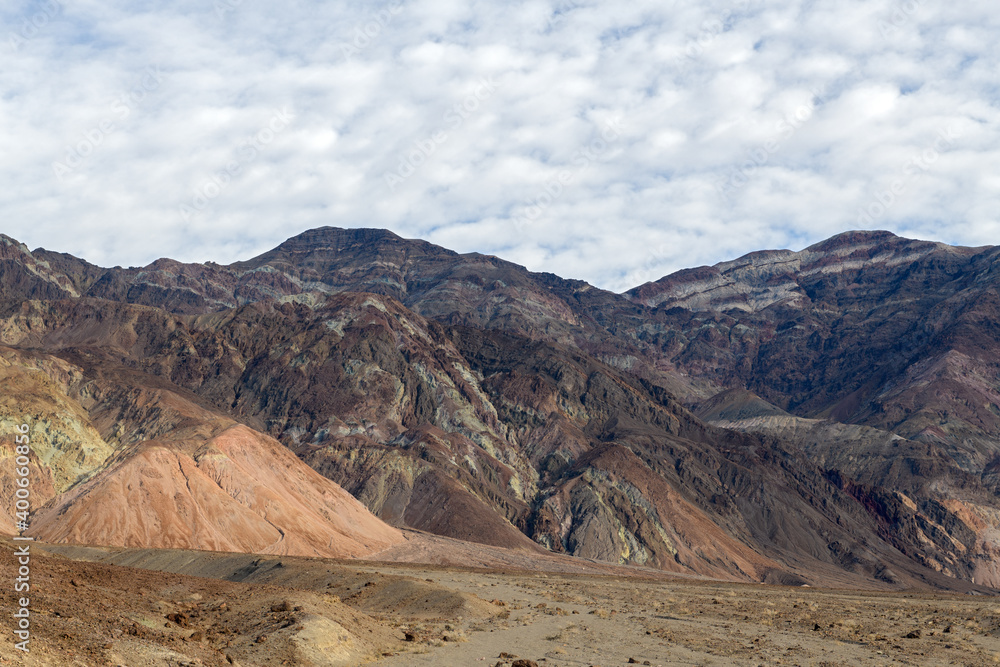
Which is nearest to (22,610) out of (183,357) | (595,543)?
(595,543)

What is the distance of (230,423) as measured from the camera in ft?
356

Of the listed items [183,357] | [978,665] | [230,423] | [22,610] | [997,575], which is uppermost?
[183,357]

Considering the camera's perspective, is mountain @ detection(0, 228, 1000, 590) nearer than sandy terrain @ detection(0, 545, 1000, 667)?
No

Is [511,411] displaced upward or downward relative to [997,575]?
upward

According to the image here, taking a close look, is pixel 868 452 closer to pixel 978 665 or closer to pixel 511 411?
pixel 511 411

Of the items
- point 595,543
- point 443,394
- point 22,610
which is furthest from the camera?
point 443,394

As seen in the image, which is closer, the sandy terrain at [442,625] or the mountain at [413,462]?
the sandy terrain at [442,625]

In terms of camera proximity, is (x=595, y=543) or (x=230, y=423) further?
(x=595, y=543)

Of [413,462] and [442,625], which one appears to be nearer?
[442,625]

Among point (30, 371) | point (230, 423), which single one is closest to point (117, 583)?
point (230, 423)

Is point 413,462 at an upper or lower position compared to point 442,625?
upper

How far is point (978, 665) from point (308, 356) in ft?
511

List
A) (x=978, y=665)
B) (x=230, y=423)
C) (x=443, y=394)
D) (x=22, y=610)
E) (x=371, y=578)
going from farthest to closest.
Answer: (x=443, y=394) < (x=230, y=423) < (x=371, y=578) < (x=978, y=665) < (x=22, y=610)

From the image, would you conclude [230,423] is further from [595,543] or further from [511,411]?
[511,411]
